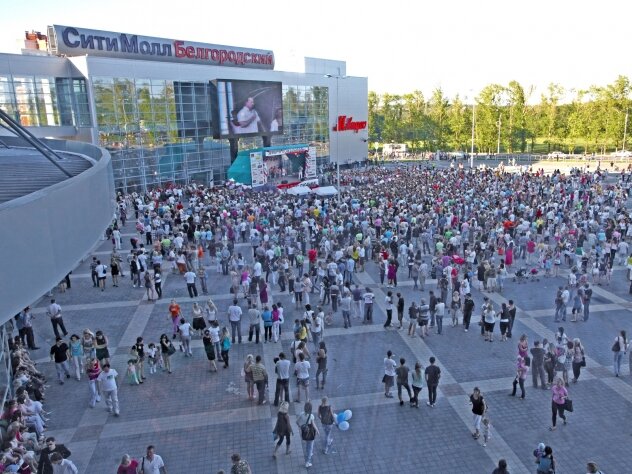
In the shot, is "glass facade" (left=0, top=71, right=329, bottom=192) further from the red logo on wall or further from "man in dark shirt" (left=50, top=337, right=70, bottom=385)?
"man in dark shirt" (left=50, top=337, right=70, bottom=385)

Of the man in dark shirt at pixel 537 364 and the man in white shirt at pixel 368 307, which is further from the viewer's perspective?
the man in white shirt at pixel 368 307

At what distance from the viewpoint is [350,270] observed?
663 inches

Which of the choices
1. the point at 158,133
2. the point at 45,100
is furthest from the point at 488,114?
the point at 45,100

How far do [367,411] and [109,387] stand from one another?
5.05 meters

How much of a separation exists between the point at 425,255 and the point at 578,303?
7.64 m

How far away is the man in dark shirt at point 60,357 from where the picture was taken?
36.4 feet

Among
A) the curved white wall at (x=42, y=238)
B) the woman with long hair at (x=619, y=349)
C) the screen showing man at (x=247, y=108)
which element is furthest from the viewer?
the screen showing man at (x=247, y=108)

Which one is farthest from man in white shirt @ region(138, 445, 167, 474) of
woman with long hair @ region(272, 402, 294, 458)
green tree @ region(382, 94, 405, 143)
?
green tree @ region(382, 94, 405, 143)

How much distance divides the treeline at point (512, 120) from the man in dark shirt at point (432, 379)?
56.7 metres

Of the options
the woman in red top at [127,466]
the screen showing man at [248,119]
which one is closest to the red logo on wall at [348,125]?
the screen showing man at [248,119]

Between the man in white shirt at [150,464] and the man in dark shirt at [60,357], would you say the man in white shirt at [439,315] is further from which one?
the man in dark shirt at [60,357]

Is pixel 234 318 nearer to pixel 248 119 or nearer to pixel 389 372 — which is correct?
pixel 389 372

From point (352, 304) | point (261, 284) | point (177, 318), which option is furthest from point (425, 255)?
point (177, 318)

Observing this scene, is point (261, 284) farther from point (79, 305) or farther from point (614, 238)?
point (614, 238)
